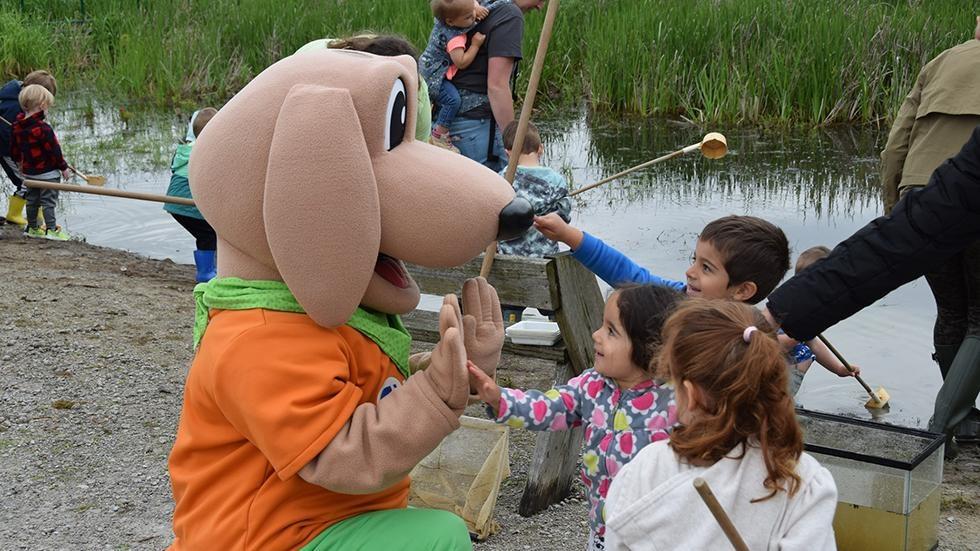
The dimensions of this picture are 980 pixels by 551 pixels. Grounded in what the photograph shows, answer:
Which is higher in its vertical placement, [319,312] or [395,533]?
[319,312]

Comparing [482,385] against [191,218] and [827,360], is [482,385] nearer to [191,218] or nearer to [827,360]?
[827,360]

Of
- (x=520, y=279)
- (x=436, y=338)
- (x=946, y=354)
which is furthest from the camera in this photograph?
(x=946, y=354)

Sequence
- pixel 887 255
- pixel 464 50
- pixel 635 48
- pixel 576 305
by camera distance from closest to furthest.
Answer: pixel 887 255, pixel 576 305, pixel 464 50, pixel 635 48

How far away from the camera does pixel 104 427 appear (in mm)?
5016

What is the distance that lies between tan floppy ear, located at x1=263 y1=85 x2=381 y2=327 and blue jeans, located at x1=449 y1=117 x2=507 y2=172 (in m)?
3.82

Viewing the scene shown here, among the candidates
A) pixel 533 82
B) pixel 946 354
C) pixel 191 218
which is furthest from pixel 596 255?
pixel 191 218

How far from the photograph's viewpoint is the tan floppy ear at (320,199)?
7.87ft

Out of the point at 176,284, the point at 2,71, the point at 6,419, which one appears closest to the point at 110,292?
the point at 176,284

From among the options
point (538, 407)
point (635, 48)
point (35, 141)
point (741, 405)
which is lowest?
point (635, 48)

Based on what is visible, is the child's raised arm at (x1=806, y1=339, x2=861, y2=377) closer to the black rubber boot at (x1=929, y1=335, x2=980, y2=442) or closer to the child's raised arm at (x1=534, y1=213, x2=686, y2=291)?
the black rubber boot at (x1=929, y1=335, x2=980, y2=442)

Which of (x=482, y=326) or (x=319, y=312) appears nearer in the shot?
(x=319, y=312)

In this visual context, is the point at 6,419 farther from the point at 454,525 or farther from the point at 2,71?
the point at 2,71

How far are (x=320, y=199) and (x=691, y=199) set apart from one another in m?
7.58

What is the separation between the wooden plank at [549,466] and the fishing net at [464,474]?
11cm
